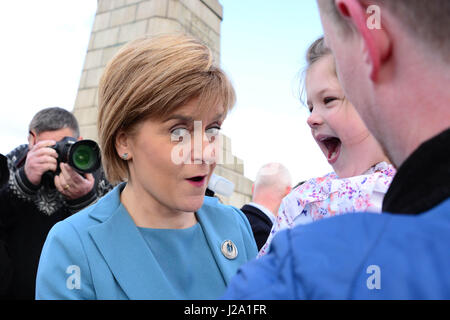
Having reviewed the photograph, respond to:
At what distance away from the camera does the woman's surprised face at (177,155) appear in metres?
1.45

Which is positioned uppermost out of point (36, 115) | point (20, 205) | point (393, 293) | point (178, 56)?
point (36, 115)

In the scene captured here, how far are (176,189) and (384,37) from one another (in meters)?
1.03

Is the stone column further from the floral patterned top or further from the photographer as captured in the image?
the floral patterned top

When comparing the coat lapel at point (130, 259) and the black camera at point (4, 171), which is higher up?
the black camera at point (4, 171)

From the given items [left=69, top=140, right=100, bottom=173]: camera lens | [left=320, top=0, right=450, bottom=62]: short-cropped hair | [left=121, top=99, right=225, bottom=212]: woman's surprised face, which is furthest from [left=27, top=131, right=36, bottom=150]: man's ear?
[left=320, top=0, right=450, bottom=62]: short-cropped hair

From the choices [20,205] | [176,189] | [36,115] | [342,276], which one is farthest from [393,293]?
[36,115]

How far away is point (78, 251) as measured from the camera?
1.32 meters

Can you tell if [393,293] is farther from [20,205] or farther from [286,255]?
[20,205]

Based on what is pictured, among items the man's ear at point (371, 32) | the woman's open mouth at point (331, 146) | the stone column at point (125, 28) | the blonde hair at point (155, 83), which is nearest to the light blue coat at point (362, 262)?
the man's ear at point (371, 32)

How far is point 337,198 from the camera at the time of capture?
138 centimetres

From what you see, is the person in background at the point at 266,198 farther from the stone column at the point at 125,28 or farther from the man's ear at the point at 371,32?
A: the stone column at the point at 125,28

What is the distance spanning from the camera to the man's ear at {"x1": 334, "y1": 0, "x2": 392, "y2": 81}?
607 millimetres

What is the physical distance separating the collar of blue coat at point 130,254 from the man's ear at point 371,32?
1.06 m

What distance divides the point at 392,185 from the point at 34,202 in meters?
2.46
